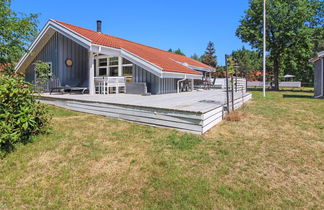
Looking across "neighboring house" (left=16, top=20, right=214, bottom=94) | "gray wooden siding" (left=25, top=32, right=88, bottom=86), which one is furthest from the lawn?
"gray wooden siding" (left=25, top=32, right=88, bottom=86)

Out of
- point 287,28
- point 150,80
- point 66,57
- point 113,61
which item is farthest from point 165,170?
point 287,28

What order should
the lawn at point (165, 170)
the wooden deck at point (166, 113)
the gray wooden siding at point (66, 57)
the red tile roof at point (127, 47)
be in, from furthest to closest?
the gray wooden siding at point (66, 57), the red tile roof at point (127, 47), the wooden deck at point (166, 113), the lawn at point (165, 170)

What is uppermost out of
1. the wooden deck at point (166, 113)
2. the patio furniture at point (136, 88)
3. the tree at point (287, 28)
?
the tree at point (287, 28)

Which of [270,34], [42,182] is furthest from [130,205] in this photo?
[270,34]

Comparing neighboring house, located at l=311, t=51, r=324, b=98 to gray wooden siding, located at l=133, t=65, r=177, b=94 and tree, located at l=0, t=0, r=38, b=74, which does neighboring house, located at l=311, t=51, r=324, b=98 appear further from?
tree, located at l=0, t=0, r=38, b=74

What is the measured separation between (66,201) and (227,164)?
2246mm

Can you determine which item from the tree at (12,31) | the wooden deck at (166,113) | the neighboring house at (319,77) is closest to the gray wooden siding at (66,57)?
the tree at (12,31)

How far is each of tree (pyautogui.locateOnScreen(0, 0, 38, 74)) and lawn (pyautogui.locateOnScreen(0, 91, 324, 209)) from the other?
6.72m

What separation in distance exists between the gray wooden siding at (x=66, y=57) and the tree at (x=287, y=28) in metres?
18.9

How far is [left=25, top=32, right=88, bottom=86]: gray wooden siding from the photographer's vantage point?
11109 mm

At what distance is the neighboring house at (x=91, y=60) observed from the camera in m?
9.37

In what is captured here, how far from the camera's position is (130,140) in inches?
161

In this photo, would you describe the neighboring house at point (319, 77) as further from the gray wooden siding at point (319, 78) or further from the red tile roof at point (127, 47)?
the red tile roof at point (127, 47)

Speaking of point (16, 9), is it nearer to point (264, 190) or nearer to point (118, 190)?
point (118, 190)
